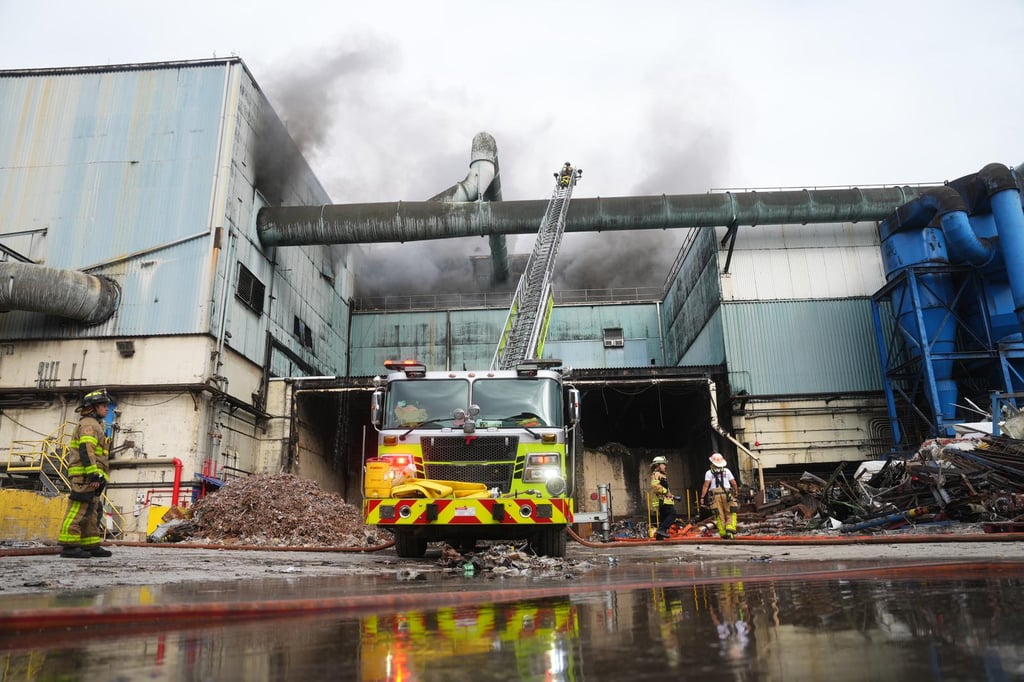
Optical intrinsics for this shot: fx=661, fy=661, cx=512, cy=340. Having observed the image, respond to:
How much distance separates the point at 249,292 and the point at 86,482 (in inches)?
600

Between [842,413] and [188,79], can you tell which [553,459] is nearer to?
[842,413]

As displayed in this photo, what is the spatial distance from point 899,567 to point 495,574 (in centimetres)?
305

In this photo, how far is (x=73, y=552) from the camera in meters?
6.73

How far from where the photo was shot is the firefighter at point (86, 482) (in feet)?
22.1

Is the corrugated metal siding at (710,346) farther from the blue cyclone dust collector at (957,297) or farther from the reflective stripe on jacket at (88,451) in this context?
the reflective stripe on jacket at (88,451)

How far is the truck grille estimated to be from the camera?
7.48 meters

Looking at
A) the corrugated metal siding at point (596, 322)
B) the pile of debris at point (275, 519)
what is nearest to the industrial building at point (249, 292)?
the corrugated metal siding at point (596, 322)

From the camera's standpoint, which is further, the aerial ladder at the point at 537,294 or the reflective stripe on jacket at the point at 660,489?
the aerial ladder at the point at 537,294

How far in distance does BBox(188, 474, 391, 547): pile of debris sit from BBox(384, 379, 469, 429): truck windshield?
4.03 metres

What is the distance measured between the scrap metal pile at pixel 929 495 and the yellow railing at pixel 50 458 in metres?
15.6

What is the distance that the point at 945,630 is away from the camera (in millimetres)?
2270

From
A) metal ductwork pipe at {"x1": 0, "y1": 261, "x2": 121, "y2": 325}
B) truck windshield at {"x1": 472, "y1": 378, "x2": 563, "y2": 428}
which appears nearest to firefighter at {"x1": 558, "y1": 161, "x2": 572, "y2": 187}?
metal ductwork pipe at {"x1": 0, "y1": 261, "x2": 121, "y2": 325}

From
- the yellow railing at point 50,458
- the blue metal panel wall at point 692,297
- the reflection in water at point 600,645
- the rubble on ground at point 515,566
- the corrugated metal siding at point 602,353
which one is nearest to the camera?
the reflection in water at point 600,645

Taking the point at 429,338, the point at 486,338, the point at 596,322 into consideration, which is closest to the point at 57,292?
the point at 429,338
